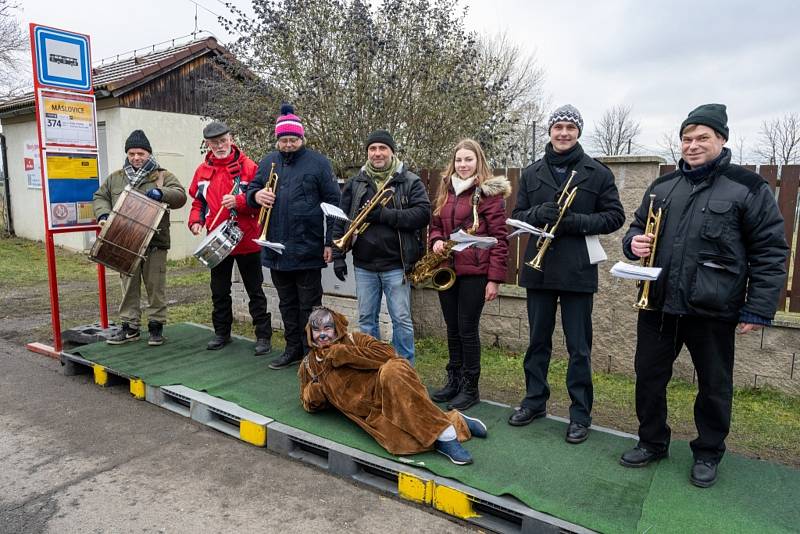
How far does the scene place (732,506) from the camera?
3025 millimetres

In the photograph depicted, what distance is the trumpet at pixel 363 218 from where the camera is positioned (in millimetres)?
4547

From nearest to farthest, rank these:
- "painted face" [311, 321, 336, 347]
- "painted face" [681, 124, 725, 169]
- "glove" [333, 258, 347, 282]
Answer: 1. "painted face" [681, 124, 725, 169]
2. "painted face" [311, 321, 336, 347]
3. "glove" [333, 258, 347, 282]

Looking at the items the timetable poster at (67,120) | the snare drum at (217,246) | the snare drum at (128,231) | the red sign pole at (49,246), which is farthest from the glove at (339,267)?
the timetable poster at (67,120)

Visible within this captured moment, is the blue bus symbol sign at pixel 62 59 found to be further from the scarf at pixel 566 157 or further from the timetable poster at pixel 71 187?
the scarf at pixel 566 157

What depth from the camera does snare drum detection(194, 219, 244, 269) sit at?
5.17m

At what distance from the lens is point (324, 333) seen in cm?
390

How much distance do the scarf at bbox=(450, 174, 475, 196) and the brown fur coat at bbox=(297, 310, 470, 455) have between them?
4.36ft

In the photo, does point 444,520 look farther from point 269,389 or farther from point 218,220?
point 218,220

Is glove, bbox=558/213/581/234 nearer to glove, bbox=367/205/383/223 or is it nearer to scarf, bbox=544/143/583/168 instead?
scarf, bbox=544/143/583/168

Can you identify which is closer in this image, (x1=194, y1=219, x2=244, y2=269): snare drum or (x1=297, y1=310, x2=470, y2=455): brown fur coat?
(x1=297, y1=310, x2=470, y2=455): brown fur coat

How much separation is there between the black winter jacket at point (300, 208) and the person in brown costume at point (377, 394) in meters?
1.22

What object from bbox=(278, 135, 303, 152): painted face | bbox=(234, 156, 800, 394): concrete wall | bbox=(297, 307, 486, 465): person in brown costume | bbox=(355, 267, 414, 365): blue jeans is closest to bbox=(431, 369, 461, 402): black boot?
bbox=(355, 267, 414, 365): blue jeans

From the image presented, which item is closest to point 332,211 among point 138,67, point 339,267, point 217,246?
point 339,267

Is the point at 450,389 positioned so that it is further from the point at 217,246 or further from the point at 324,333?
the point at 217,246
